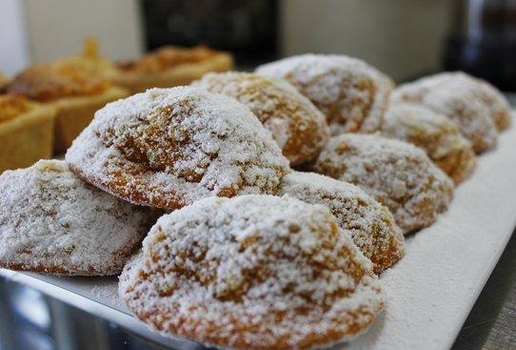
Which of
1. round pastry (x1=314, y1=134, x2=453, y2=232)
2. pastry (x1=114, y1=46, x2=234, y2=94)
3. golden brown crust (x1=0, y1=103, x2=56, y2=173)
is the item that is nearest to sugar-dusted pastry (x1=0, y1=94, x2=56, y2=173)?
golden brown crust (x1=0, y1=103, x2=56, y2=173)

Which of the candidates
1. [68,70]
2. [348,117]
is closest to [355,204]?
[348,117]

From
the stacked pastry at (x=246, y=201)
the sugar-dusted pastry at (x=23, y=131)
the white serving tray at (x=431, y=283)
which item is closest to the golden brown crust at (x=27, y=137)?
the sugar-dusted pastry at (x=23, y=131)

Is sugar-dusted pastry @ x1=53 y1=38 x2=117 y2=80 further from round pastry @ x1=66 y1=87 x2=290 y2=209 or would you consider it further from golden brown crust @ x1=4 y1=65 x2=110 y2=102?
round pastry @ x1=66 y1=87 x2=290 y2=209

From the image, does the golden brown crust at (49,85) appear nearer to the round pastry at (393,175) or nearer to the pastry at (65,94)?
the pastry at (65,94)

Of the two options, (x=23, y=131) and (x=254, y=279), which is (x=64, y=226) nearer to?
(x=254, y=279)

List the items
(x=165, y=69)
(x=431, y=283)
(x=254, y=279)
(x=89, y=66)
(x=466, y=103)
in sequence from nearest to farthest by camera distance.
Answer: (x=254, y=279) < (x=431, y=283) < (x=466, y=103) < (x=89, y=66) < (x=165, y=69)

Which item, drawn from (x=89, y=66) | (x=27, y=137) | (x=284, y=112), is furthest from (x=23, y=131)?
(x=284, y=112)

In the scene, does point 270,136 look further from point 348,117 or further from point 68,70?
point 68,70
